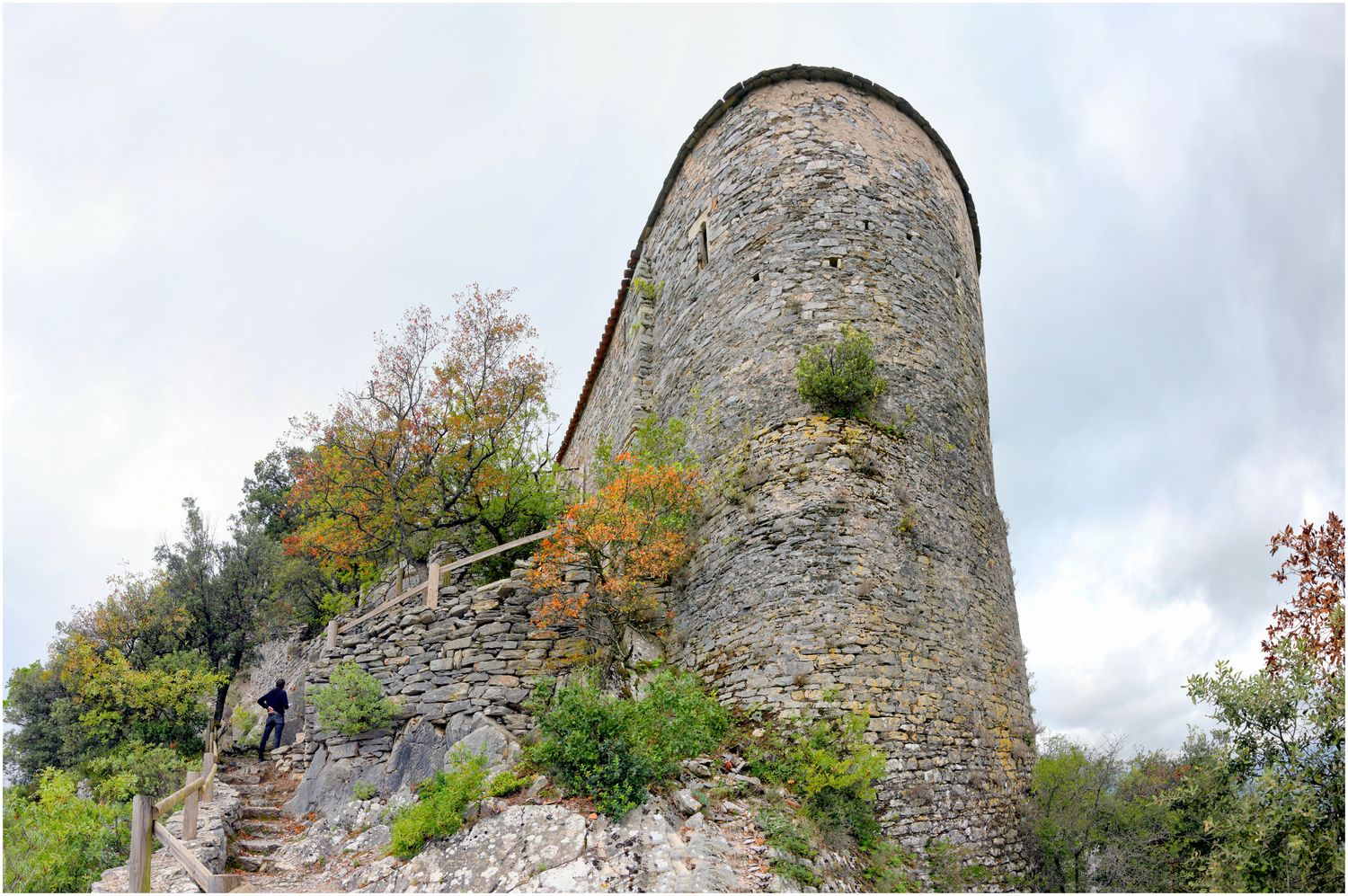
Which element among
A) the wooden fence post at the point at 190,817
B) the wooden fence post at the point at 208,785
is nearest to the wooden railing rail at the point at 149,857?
the wooden fence post at the point at 190,817

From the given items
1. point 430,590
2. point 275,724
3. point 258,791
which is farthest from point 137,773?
point 430,590

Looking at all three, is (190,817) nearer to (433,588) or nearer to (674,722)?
(433,588)

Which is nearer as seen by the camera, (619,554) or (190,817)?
(190,817)

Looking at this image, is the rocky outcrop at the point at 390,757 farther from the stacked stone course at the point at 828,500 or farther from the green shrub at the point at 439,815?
the green shrub at the point at 439,815

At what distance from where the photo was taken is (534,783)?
8.56 metres

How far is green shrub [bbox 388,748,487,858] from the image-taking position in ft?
27.3

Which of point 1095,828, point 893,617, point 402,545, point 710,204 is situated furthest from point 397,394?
point 1095,828

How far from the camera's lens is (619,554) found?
1148 cm

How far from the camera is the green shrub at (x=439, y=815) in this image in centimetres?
834

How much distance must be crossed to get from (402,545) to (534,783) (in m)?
7.39

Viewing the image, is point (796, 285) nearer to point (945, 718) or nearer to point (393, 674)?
point (945, 718)

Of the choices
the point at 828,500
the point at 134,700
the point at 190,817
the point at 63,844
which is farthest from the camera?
the point at 134,700

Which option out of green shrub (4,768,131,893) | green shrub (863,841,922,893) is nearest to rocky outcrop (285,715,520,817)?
green shrub (4,768,131,893)

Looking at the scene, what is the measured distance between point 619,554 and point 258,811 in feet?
21.3
